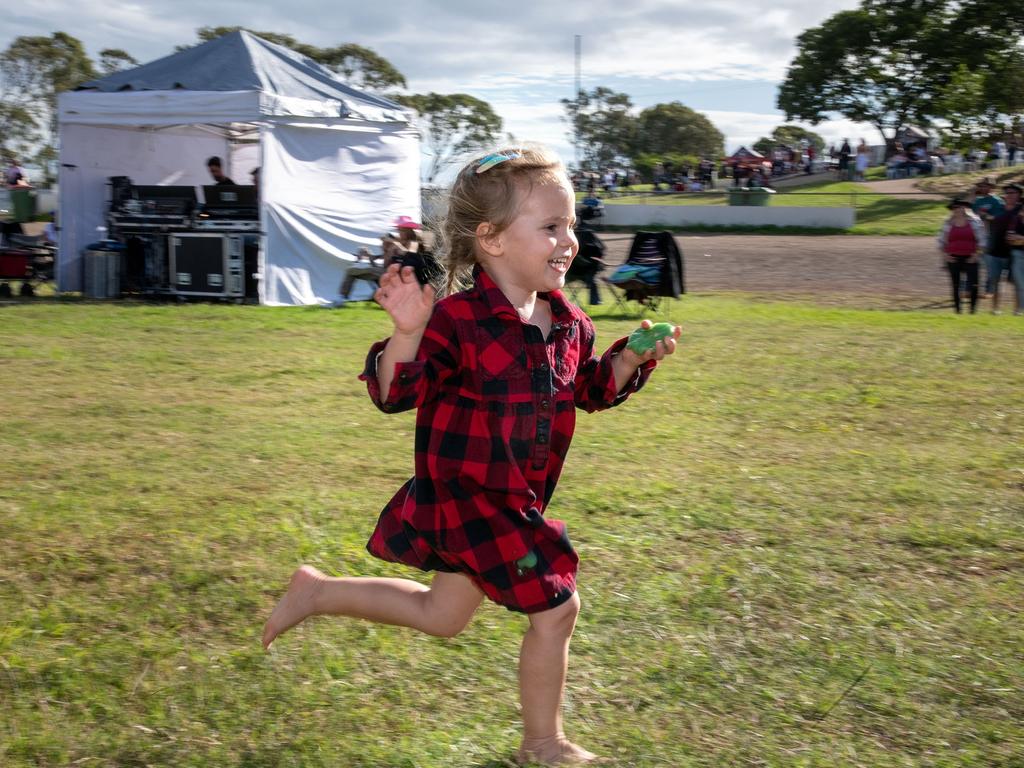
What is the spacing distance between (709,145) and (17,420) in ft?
269

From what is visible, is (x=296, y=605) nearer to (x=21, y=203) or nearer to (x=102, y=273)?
(x=102, y=273)

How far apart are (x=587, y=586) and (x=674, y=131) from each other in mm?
80917

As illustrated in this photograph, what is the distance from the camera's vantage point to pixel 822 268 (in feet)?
71.4

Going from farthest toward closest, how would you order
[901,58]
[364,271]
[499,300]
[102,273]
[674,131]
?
[674,131] → [901,58] → [102,273] → [364,271] → [499,300]

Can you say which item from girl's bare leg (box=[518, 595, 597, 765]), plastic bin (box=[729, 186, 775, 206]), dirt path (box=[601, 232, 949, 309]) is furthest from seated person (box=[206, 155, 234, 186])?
plastic bin (box=[729, 186, 775, 206])

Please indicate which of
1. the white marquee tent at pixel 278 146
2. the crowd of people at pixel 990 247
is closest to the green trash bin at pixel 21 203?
the white marquee tent at pixel 278 146

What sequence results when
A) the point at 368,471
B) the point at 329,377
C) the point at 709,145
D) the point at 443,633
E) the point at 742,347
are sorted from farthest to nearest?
the point at 709,145, the point at 742,347, the point at 329,377, the point at 368,471, the point at 443,633

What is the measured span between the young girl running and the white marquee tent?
463 inches

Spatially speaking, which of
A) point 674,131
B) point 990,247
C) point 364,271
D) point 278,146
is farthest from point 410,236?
point 674,131

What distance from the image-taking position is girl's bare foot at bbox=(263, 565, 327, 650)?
3.06 m

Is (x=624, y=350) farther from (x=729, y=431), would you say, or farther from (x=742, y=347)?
(x=742, y=347)

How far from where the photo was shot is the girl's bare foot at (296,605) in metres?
3.06

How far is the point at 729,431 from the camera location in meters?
6.67

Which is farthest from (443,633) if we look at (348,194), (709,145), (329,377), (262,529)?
(709,145)
